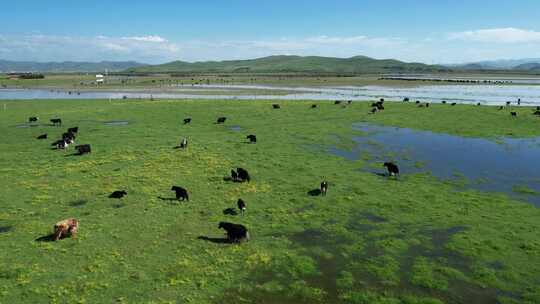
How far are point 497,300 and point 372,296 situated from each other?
12.7ft

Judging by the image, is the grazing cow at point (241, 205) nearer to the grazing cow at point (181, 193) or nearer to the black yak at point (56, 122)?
the grazing cow at point (181, 193)

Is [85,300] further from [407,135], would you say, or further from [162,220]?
[407,135]

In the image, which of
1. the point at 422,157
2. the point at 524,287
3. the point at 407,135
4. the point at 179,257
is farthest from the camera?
the point at 407,135

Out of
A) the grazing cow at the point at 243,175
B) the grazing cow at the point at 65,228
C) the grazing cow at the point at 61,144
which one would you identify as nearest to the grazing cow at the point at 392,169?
the grazing cow at the point at 243,175

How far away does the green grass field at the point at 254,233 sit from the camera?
1295 centimetres

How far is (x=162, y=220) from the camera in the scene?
18.5 meters

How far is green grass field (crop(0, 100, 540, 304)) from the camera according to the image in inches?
510

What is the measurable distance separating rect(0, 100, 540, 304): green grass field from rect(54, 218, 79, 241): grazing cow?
403 mm

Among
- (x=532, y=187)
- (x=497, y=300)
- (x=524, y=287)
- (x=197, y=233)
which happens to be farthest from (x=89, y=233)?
(x=532, y=187)

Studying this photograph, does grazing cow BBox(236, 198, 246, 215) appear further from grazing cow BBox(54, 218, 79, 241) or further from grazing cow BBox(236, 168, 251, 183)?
grazing cow BBox(54, 218, 79, 241)

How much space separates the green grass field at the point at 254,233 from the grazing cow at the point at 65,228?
403mm

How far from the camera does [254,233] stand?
17.3 m

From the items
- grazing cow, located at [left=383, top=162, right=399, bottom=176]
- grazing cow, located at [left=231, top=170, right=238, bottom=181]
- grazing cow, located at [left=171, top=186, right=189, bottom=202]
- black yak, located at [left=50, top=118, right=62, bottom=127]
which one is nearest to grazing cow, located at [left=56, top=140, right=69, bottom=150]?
black yak, located at [left=50, top=118, right=62, bottom=127]

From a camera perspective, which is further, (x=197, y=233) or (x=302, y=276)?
(x=197, y=233)
